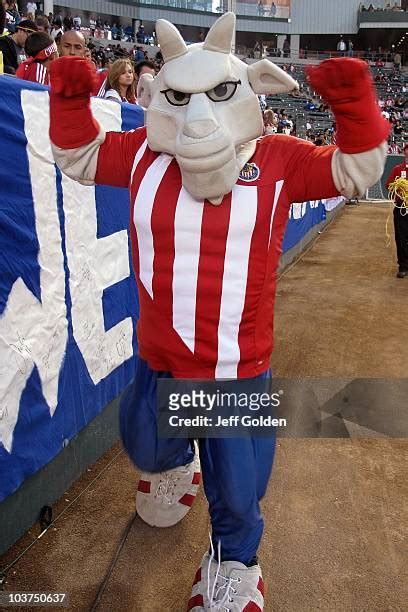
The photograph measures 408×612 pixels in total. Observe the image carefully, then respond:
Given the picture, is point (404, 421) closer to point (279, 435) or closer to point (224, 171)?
point (279, 435)

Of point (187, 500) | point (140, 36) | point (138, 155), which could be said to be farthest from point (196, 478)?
point (140, 36)

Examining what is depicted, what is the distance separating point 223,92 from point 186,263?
1.72ft

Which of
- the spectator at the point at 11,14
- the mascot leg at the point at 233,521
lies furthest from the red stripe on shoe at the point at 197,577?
the spectator at the point at 11,14

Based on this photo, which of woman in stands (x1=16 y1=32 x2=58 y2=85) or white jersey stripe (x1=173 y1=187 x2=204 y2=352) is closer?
white jersey stripe (x1=173 y1=187 x2=204 y2=352)

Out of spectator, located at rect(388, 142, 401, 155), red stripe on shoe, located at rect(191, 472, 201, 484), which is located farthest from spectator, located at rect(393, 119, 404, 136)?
red stripe on shoe, located at rect(191, 472, 201, 484)

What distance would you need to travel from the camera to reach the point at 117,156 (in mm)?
1979

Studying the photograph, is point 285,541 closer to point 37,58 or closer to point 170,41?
point 170,41

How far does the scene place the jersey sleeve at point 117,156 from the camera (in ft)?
6.48

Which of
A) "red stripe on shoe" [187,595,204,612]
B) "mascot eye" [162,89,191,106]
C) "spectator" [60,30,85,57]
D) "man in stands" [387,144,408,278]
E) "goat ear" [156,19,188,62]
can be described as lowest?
"red stripe on shoe" [187,595,204,612]

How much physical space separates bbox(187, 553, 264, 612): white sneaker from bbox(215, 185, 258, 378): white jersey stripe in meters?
0.65

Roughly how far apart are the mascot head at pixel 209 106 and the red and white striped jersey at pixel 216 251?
67mm

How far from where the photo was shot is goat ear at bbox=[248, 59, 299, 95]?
179 centimetres

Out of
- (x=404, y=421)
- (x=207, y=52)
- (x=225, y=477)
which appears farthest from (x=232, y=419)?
(x=404, y=421)

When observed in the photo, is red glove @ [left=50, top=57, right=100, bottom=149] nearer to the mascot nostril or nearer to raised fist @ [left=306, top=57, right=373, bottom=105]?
the mascot nostril
